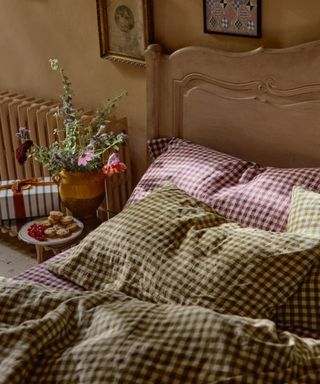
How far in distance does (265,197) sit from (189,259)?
0.39 m

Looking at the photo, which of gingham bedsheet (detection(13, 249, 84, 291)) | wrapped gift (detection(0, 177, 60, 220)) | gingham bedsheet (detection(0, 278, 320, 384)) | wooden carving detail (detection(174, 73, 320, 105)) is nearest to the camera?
gingham bedsheet (detection(0, 278, 320, 384))

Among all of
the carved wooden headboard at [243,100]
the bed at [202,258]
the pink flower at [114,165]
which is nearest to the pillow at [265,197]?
the bed at [202,258]

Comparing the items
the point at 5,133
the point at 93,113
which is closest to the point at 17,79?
the point at 5,133

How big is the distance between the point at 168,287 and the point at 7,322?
0.43 m

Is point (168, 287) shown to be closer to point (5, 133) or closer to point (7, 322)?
point (7, 322)

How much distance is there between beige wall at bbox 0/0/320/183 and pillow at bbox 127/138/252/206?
42 cm

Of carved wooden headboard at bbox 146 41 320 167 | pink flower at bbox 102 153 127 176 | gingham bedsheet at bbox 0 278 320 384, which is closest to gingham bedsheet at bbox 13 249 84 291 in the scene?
gingham bedsheet at bbox 0 278 320 384

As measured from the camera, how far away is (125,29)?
2621 millimetres

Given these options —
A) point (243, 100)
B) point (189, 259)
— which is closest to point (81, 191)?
point (243, 100)

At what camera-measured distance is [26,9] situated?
119 inches

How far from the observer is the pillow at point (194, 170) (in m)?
2.10

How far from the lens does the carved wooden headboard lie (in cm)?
206

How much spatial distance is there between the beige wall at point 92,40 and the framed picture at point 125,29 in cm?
5

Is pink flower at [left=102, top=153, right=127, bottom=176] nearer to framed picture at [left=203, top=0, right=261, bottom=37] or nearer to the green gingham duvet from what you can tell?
the green gingham duvet
